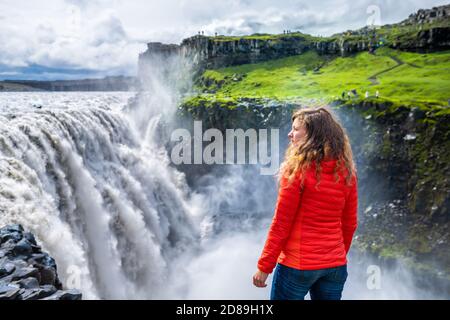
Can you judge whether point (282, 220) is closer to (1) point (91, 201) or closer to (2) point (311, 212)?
(2) point (311, 212)

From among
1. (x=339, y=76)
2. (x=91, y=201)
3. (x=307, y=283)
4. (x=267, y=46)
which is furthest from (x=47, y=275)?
(x=267, y=46)

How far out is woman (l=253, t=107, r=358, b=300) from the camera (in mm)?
4641

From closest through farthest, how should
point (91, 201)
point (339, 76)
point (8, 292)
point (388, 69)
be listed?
point (8, 292) → point (91, 201) → point (339, 76) → point (388, 69)

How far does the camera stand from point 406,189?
87.4 ft

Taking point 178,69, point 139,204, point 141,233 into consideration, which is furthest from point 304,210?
point 178,69

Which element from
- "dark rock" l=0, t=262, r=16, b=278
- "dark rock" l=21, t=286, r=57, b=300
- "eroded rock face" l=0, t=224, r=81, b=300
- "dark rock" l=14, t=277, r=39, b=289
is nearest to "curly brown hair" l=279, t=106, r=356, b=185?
"eroded rock face" l=0, t=224, r=81, b=300

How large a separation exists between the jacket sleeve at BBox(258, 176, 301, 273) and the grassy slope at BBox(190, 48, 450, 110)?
3581 centimetres

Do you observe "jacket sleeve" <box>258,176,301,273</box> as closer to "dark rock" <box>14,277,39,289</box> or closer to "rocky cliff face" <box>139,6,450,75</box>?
"dark rock" <box>14,277,39,289</box>

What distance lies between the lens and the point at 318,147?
473 cm

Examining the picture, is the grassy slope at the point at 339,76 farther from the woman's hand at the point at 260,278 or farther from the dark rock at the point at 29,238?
the woman's hand at the point at 260,278

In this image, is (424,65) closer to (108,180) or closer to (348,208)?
(108,180)

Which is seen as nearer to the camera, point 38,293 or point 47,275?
point 38,293

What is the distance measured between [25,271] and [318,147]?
713 centimetres

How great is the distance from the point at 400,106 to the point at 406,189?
6953mm
